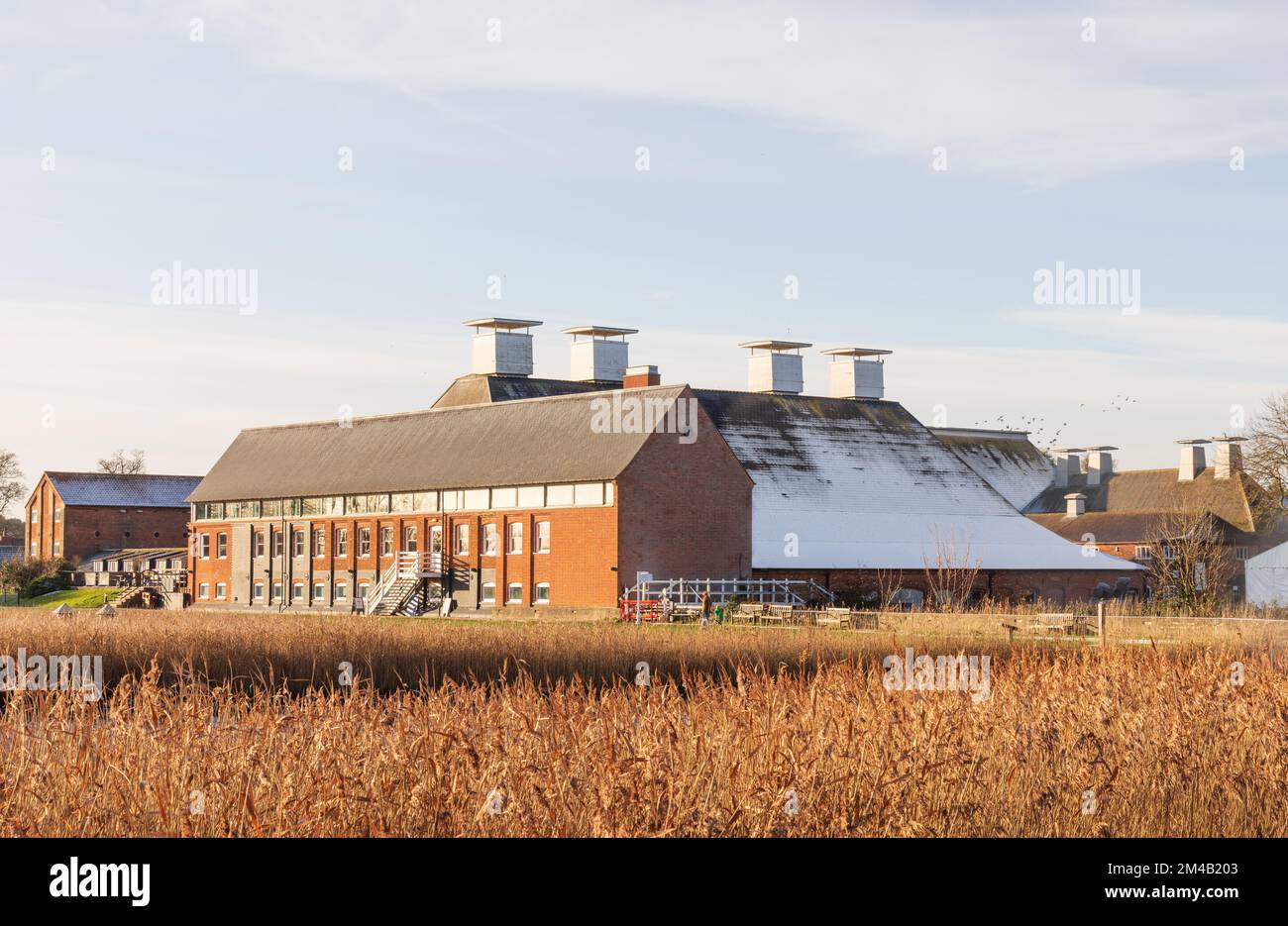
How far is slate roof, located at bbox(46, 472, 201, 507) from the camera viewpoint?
88062 millimetres

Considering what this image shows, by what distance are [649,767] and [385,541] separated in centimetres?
4689

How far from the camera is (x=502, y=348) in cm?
6850

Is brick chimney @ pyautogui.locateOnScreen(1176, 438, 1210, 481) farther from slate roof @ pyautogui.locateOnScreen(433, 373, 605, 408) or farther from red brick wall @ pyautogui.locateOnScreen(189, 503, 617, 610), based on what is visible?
red brick wall @ pyautogui.locateOnScreen(189, 503, 617, 610)

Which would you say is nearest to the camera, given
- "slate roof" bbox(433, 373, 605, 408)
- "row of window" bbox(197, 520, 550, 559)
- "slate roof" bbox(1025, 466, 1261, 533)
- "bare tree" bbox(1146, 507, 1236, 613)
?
"bare tree" bbox(1146, 507, 1236, 613)

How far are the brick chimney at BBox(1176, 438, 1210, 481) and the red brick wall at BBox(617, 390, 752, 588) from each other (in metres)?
31.0

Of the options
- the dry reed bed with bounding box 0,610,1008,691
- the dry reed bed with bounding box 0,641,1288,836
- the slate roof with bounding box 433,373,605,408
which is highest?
the slate roof with bounding box 433,373,605,408

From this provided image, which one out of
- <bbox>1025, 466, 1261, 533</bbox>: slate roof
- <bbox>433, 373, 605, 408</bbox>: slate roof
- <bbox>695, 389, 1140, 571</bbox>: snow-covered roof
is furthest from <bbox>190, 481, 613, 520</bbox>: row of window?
<bbox>1025, 466, 1261, 533</bbox>: slate roof

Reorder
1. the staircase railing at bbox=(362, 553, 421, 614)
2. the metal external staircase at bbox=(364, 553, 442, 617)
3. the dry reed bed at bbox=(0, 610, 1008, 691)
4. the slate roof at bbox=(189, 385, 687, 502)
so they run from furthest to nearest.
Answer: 1. the staircase railing at bbox=(362, 553, 421, 614)
2. the metal external staircase at bbox=(364, 553, 442, 617)
3. the slate roof at bbox=(189, 385, 687, 502)
4. the dry reed bed at bbox=(0, 610, 1008, 691)

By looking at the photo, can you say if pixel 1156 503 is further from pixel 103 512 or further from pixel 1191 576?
pixel 103 512

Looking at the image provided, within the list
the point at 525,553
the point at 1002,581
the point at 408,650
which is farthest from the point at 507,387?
the point at 408,650

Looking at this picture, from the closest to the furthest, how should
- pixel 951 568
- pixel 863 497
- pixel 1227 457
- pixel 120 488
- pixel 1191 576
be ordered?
pixel 1191 576 < pixel 951 568 < pixel 863 497 < pixel 1227 457 < pixel 120 488

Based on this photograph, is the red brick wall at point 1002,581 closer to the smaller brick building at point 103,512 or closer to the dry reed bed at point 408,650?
the dry reed bed at point 408,650

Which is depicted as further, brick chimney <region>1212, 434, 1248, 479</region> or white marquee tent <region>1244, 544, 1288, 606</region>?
brick chimney <region>1212, 434, 1248, 479</region>
